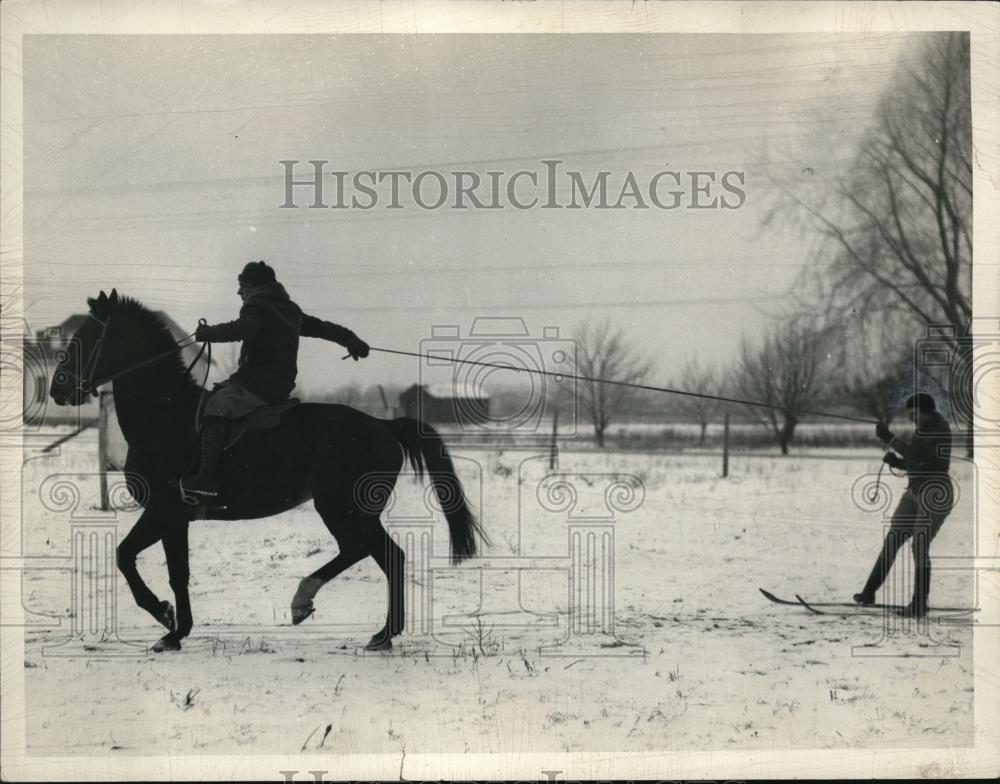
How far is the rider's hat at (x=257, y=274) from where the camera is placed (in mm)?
4520

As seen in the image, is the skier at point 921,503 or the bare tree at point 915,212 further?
the skier at point 921,503

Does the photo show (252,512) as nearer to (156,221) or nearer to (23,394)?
(23,394)

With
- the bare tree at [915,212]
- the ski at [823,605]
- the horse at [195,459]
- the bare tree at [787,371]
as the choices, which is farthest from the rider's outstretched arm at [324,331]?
the ski at [823,605]

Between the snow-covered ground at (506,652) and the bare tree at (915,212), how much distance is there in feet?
3.52

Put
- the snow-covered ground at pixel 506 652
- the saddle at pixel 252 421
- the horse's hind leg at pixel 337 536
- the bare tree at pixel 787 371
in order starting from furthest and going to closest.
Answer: the bare tree at pixel 787 371, the horse's hind leg at pixel 337 536, the saddle at pixel 252 421, the snow-covered ground at pixel 506 652

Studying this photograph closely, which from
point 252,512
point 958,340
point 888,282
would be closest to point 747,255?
point 888,282

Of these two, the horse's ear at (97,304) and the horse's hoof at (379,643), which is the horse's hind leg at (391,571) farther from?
the horse's ear at (97,304)

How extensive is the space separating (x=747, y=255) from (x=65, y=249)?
4094 millimetres

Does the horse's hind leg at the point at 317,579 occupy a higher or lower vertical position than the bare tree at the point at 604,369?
lower

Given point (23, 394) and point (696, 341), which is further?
point (696, 341)

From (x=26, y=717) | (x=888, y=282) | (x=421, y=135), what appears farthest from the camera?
(x=888, y=282)

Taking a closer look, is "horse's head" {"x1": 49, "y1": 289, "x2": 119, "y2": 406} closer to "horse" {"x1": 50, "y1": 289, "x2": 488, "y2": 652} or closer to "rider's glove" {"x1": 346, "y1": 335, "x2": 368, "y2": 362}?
"horse" {"x1": 50, "y1": 289, "x2": 488, "y2": 652}

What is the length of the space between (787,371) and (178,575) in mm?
4049

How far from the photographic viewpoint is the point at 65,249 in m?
4.49
